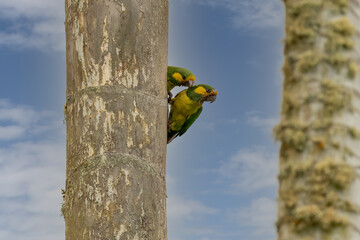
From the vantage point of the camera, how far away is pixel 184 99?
5254 mm

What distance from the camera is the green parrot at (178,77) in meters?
5.11

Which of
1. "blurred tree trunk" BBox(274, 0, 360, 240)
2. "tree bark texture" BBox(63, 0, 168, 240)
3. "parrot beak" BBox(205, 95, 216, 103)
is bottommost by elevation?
"blurred tree trunk" BBox(274, 0, 360, 240)

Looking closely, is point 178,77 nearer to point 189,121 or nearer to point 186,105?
point 186,105

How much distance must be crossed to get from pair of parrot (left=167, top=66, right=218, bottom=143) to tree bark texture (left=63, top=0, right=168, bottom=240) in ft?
3.22

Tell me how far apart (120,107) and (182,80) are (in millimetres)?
1469

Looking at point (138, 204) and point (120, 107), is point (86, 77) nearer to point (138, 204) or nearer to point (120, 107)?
point (120, 107)

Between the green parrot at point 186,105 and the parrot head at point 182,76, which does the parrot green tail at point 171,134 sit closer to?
the green parrot at point 186,105

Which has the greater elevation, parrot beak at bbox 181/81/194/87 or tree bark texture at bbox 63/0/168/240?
parrot beak at bbox 181/81/194/87

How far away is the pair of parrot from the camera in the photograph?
5145 mm

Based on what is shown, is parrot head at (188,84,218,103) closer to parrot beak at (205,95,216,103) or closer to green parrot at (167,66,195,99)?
parrot beak at (205,95,216,103)

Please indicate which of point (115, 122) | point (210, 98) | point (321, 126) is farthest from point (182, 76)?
point (321, 126)

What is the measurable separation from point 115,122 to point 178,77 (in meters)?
1.52

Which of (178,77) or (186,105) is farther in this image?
(186,105)

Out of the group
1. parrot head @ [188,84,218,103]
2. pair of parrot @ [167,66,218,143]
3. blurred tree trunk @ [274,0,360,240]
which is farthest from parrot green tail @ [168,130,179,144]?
blurred tree trunk @ [274,0,360,240]
